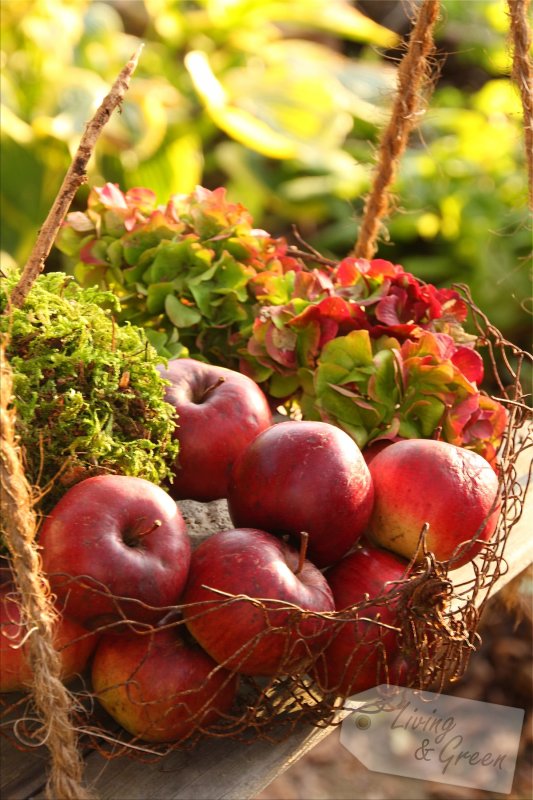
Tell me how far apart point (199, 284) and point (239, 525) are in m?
0.44

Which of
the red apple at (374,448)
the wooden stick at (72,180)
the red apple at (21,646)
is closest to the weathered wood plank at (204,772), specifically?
the red apple at (21,646)

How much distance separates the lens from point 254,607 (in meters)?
0.89

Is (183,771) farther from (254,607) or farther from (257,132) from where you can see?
(257,132)

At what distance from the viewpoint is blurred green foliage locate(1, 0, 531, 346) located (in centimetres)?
295

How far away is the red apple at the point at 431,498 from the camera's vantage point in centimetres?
104

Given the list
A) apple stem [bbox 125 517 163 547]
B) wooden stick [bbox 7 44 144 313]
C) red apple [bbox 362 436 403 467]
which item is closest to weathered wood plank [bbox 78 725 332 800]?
apple stem [bbox 125 517 163 547]

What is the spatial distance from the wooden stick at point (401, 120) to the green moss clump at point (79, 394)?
56 centimetres

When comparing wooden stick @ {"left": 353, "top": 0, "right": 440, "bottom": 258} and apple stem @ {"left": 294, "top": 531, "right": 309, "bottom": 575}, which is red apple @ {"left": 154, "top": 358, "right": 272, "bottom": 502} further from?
wooden stick @ {"left": 353, "top": 0, "right": 440, "bottom": 258}

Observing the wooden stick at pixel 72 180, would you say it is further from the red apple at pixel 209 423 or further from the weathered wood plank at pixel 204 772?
the weathered wood plank at pixel 204 772

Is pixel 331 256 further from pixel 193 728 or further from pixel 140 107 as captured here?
pixel 193 728

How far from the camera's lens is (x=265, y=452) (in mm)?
1014

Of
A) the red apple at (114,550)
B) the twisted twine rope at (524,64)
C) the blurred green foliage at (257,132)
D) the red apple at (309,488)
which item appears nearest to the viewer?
the red apple at (114,550)

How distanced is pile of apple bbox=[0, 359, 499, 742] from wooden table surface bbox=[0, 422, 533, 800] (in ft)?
0.15

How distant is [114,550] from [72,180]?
376mm
